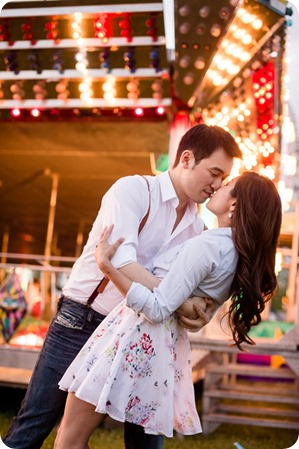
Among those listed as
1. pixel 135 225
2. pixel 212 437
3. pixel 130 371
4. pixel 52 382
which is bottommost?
pixel 212 437

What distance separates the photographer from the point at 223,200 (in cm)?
229

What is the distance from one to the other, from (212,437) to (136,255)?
380 centimetres

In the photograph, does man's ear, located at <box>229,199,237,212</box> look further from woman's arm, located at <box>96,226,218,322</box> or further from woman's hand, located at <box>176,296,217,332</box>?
woman's hand, located at <box>176,296,217,332</box>

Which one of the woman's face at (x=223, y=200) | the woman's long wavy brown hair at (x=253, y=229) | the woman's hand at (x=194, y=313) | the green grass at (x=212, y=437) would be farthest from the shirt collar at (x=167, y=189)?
the green grass at (x=212, y=437)

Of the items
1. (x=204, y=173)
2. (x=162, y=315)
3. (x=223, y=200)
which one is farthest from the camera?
(x=204, y=173)

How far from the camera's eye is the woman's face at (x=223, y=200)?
89.7 inches

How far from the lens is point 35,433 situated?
2.48 meters

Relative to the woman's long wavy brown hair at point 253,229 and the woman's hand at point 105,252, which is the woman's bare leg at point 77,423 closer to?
the woman's hand at point 105,252

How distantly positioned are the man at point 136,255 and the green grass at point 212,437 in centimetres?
229

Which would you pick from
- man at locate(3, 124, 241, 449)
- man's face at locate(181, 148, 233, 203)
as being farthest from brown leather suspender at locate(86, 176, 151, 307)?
man's face at locate(181, 148, 233, 203)

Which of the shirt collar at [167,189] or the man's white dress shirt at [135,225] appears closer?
the man's white dress shirt at [135,225]

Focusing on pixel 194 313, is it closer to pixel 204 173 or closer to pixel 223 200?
pixel 223 200

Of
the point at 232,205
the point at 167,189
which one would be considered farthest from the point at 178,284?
the point at 167,189

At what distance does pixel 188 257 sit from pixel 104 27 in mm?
4614
